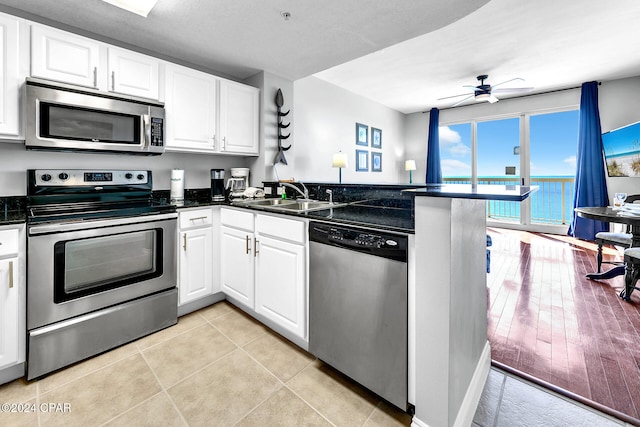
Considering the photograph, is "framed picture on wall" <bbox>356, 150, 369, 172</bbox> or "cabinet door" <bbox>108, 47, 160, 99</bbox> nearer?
"cabinet door" <bbox>108, 47, 160, 99</bbox>

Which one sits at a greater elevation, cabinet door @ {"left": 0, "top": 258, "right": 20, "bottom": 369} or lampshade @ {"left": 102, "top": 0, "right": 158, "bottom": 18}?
lampshade @ {"left": 102, "top": 0, "right": 158, "bottom": 18}

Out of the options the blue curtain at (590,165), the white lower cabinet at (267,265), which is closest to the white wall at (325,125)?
the white lower cabinet at (267,265)

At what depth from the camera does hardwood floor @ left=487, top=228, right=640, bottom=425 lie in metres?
1.54

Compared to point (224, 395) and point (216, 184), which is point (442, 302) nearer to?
point (224, 395)

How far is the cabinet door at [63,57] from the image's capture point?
1788mm

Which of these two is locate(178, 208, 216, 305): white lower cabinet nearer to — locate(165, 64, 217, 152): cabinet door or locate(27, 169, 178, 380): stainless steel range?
locate(27, 169, 178, 380): stainless steel range

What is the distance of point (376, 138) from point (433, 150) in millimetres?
1536

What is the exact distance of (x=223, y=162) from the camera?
3.19 metres

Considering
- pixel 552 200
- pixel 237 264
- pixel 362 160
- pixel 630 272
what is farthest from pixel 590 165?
pixel 237 264

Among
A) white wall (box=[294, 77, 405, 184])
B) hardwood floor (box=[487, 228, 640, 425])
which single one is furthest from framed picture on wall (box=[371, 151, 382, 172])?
hardwood floor (box=[487, 228, 640, 425])

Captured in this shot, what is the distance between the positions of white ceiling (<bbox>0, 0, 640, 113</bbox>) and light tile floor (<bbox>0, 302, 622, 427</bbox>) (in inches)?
90.6

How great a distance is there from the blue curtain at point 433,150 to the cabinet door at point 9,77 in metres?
6.58

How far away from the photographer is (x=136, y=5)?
72.9 inches

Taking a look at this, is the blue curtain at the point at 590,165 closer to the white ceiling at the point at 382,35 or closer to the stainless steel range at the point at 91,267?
the white ceiling at the point at 382,35
